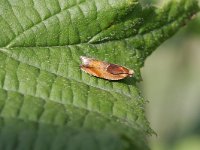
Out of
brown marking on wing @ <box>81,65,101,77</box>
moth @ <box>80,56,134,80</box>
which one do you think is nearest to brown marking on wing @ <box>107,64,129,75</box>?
moth @ <box>80,56,134,80</box>

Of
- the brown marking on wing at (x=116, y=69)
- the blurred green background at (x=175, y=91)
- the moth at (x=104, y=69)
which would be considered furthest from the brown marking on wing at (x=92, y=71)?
the blurred green background at (x=175, y=91)

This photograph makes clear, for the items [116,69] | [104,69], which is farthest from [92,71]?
[116,69]

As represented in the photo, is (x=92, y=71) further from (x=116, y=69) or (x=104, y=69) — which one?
(x=116, y=69)

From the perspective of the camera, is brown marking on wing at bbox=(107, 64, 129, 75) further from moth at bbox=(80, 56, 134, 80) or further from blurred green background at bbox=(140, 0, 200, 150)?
blurred green background at bbox=(140, 0, 200, 150)

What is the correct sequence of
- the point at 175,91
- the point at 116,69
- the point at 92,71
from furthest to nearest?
the point at 175,91, the point at 116,69, the point at 92,71

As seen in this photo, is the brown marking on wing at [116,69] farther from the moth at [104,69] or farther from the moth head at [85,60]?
the moth head at [85,60]

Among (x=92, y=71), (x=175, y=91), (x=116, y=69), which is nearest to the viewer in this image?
(x=92, y=71)

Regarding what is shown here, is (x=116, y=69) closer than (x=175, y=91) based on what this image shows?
Yes

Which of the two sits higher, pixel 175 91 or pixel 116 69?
pixel 116 69
